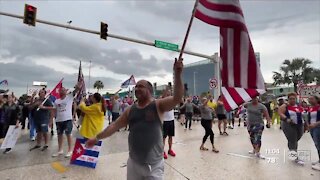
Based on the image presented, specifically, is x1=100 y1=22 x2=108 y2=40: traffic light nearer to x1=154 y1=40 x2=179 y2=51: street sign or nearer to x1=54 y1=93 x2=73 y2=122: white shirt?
x1=154 y1=40 x2=179 y2=51: street sign

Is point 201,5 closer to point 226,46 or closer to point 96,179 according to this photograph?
point 226,46

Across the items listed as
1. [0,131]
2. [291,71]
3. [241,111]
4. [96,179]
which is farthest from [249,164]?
[291,71]

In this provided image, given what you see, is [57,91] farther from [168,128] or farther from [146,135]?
[146,135]

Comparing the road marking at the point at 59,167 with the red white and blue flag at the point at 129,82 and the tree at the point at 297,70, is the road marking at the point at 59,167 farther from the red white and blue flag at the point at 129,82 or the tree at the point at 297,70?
the tree at the point at 297,70

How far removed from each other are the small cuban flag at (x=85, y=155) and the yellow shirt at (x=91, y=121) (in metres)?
0.25

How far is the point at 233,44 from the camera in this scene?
130 inches

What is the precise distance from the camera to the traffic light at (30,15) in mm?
11314

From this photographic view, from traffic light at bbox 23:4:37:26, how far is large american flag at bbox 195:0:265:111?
404 inches

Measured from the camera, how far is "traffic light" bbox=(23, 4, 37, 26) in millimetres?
11314

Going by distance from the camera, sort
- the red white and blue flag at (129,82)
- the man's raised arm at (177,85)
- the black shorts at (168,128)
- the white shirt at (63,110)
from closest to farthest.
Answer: the man's raised arm at (177,85)
the white shirt at (63,110)
the black shorts at (168,128)
the red white and blue flag at (129,82)

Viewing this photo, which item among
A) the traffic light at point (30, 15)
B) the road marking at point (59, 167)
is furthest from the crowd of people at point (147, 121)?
the traffic light at point (30, 15)

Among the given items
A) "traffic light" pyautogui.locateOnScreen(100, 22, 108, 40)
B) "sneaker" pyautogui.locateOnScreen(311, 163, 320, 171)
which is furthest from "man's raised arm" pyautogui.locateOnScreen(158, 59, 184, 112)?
"traffic light" pyautogui.locateOnScreen(100, 22, 108, 40)

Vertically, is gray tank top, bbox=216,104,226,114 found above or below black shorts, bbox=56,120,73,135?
above

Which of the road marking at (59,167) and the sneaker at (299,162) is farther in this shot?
the sneaker at (299,162)
